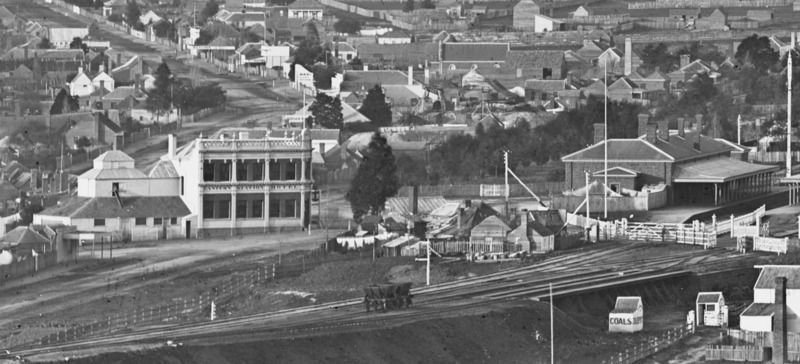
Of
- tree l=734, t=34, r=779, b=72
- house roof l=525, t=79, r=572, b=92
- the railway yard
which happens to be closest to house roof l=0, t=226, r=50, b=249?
the railway yard

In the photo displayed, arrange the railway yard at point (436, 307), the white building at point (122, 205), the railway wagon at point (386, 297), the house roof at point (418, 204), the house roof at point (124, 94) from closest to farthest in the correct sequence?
the railway yard at point (436, 307) < the railway wagon at point (386, 297) < the white building at point (122, 205) < the house roof at point (418, 204) < the house roof at point (124, 94)

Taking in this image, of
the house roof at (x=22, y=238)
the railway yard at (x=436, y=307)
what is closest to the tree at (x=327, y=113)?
the house roof at (x=22, y=238)

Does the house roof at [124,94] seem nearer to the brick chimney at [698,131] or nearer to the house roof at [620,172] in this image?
the brick chimney at [698,131]

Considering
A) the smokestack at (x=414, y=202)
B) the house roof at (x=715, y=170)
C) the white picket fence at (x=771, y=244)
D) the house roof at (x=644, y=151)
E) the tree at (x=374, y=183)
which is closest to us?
the white picket fence at (x=771, y=244)

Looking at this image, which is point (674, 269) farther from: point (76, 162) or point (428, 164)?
point (76, 162)


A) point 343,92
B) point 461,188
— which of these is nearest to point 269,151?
point 461,188

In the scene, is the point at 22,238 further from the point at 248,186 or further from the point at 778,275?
the point at 778,275
